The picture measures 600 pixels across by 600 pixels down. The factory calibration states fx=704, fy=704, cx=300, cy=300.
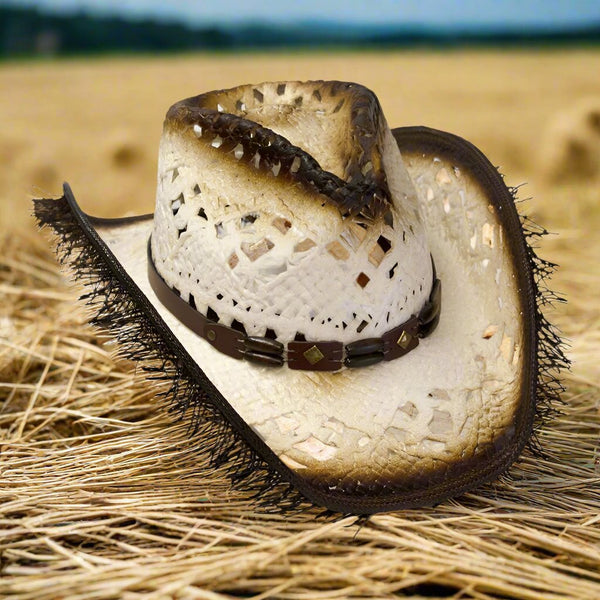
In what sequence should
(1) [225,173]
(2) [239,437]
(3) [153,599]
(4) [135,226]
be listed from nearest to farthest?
(3) [153,599] → (2) [239,437] → (1) [225,173] → (4) [135,226]

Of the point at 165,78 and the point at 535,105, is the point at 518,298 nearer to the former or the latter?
the point at 535,105

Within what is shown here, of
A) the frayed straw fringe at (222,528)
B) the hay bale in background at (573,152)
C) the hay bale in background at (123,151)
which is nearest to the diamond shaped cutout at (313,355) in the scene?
the frayed straw fringe at (222,528)

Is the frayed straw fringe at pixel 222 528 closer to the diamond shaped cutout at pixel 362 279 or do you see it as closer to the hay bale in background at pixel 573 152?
the diamond shaped cutout at pixel 362 279

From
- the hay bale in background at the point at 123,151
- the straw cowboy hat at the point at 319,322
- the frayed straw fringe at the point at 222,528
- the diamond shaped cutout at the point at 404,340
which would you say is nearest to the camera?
the frayed straw fringe at the point at 222,528

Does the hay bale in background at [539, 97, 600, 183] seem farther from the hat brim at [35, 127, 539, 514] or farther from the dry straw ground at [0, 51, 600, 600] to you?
the hat brim at [35, 127, 539, 514]

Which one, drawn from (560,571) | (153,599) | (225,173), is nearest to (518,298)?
(560,571)

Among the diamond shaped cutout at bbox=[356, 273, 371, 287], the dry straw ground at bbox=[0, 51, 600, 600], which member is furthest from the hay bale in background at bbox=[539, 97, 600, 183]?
the diamond shaped cutout at bbox=[356, 273, 371, 287]

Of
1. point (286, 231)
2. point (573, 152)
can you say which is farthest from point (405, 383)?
point (573, 152)
